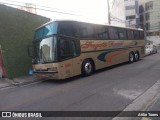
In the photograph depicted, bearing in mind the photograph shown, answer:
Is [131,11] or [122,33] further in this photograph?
[131,11]

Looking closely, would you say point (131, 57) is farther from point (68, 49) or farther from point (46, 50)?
point (46, 50)

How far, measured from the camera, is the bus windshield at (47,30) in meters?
11.3

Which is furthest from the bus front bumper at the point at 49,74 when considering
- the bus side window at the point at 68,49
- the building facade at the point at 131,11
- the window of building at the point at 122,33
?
the building facade at the point at 131,11

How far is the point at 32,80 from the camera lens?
512 inches

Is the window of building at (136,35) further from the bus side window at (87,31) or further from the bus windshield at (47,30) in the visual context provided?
the bus windshield at (47,30)

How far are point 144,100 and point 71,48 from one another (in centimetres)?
595

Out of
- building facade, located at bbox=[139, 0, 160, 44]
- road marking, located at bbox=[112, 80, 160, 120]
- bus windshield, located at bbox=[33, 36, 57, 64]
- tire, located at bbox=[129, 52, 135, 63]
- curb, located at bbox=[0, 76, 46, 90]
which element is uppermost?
building facade, located at bbox=[139, 0, 160, 44]

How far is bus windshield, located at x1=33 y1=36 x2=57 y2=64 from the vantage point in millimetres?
11031

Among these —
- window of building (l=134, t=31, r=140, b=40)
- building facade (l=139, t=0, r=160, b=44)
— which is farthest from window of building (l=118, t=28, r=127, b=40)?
building facade (l=139, t=0, r=160, b=44)

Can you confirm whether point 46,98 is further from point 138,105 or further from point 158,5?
point 158,5

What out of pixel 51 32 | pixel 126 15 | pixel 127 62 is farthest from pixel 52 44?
pixel 126 15

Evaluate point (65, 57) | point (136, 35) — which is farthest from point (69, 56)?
point (136, 35)

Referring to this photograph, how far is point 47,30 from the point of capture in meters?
11.8

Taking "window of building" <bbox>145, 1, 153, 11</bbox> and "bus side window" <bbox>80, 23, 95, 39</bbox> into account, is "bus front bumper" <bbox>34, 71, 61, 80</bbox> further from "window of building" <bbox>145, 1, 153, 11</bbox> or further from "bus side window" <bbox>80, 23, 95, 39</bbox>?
"window of building" <bbox>145, 1, 153, 11</bbox>
